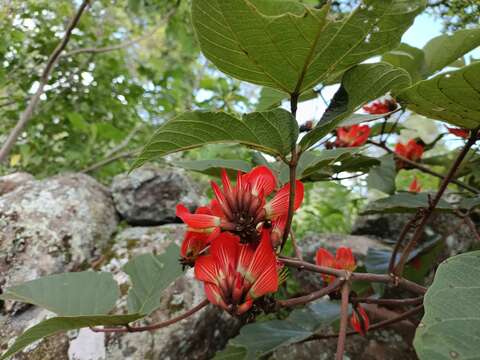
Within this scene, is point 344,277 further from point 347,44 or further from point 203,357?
point 203,357

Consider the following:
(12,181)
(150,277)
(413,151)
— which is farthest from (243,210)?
(12,181)

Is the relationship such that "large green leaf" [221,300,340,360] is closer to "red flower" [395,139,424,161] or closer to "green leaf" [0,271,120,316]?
"green leaf" [0,271,120,316]

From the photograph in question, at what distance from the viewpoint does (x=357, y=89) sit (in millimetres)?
384

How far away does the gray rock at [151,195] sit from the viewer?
1.40 meters

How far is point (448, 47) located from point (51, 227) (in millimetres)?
1120

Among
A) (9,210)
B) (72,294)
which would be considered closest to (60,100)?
(9,210)

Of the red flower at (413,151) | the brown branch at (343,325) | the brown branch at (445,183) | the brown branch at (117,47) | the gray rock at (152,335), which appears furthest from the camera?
the brown branch at (117,47)

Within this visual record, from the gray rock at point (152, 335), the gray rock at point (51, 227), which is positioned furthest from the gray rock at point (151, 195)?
the gray rock at point (152, 335)

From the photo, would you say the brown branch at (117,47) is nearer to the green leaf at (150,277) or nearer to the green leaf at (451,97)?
the green leaf at (150,277)

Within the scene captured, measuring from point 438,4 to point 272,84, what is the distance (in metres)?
0.66

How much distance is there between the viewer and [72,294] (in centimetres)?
54

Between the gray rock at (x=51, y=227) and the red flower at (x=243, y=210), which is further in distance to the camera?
the gray rock at (x=51, y=227)

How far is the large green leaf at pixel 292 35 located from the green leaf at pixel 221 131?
0.04m

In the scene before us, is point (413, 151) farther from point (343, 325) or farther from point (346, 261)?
Answer: point (343, 325)
